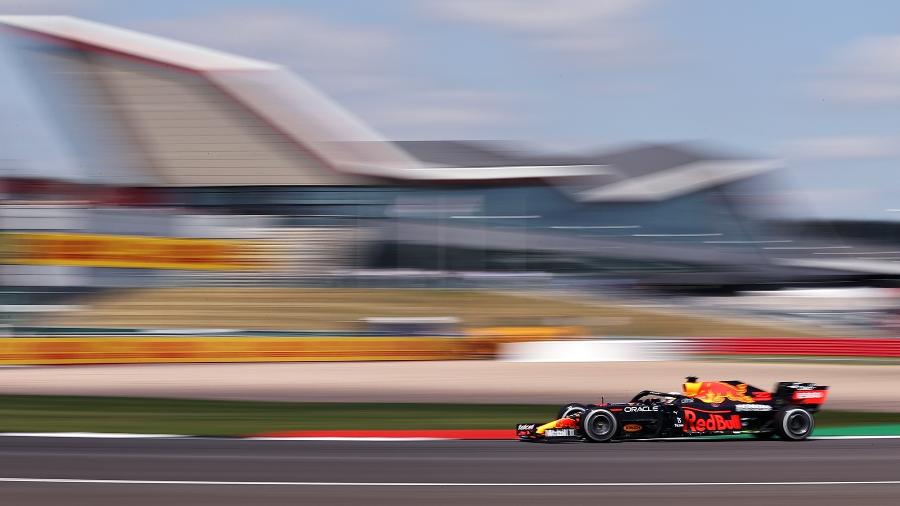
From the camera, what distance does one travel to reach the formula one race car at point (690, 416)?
39.5ft

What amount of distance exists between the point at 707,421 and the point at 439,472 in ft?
12.5

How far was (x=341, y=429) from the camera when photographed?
14586 millimetres

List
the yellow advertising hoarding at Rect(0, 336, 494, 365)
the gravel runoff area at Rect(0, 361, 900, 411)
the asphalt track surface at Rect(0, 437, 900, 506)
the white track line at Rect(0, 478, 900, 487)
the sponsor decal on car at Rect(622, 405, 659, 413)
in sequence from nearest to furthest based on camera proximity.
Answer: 1. the asphalt track surface at Rect(0, 437, 900, 506)
2. the white track line at Rect(0, 478, 900, 487)
3. the sponsor decal on car at Rect(622, 405, 659, 413)
4. the gravel runoff area at Rect(0, 361, 900, 411)
5. the yellow advertising hoarding at Rect(0, 336, 494, 365)

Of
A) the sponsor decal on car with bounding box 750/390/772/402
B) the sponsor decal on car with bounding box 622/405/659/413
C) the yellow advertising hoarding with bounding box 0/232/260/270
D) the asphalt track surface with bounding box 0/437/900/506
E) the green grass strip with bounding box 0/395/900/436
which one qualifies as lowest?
the green grass strip with bounding box 0/395/900/436

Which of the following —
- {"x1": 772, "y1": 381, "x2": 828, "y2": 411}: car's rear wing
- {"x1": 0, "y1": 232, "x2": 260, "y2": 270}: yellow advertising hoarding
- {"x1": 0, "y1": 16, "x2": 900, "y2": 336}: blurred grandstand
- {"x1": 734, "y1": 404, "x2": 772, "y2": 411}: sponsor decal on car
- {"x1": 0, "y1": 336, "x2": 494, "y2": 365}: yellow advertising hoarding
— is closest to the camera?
{"x1": 734, "y1": 404, "x2": 772, "y2": 411}: sponsor decal on car

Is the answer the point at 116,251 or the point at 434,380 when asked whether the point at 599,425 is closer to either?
the point at 434,380

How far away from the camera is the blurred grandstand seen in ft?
174

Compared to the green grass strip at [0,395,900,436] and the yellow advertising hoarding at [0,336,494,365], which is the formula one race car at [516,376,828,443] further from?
the yellow advertising hoarding at [0,336,494,365]

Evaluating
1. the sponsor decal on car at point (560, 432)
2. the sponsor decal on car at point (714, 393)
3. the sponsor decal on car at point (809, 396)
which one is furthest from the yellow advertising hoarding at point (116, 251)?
the sponsor decal on car at point (809, 396)

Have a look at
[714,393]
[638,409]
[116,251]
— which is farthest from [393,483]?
[116,251]

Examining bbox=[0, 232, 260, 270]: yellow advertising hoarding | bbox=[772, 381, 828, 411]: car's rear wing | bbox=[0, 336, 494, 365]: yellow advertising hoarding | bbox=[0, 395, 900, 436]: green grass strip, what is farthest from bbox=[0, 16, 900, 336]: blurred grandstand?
bbox=[772, 381, 828, 411]: car's rear wing

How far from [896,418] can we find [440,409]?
23.6 feet

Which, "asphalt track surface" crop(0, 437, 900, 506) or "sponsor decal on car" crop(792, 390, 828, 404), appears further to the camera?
"sponsor decal on car" crop(792, 390, 828, 404)

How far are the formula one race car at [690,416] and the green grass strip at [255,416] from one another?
6.33 ft
